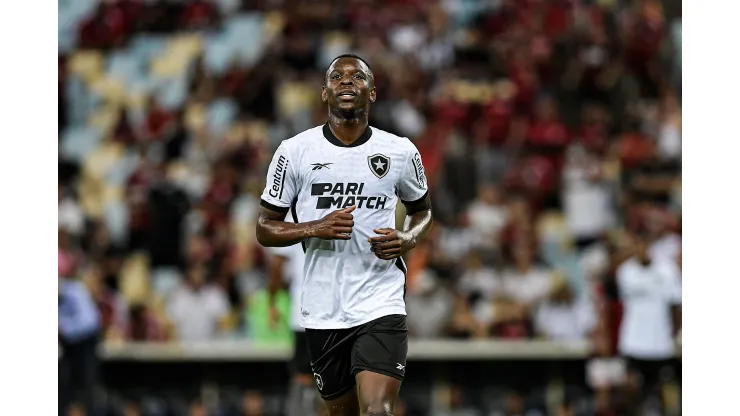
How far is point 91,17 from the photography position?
63.9ft

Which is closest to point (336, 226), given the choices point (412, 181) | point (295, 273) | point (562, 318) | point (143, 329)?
point (412, 181)

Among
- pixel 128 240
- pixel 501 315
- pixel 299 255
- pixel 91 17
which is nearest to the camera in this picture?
Answer: pixel 299 255

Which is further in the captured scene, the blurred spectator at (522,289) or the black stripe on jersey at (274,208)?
the blurred spectator at (522,289)

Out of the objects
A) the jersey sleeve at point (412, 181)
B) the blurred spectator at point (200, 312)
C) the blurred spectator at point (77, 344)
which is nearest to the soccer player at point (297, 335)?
the blurred spectator at point (77, 344)

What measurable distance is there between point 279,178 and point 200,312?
7571 millimetres

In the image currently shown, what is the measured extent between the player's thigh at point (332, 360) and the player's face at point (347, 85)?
1.22 meters

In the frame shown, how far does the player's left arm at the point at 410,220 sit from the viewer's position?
6410mm

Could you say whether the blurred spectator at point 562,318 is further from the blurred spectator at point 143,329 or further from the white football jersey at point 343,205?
the white football jersey at point 343,205

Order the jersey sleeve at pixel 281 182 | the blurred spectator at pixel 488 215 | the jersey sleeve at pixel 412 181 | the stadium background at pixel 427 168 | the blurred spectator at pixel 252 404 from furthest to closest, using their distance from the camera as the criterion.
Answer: the blurred spectator at pixel 488 215
the stadium background at pixel 427 168
the blurred spectator at pixel 252 404
the jersey sleeve at pixel 412 181
the jersey sleeve at pixel 281 182

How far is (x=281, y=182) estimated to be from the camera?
21.8 feet

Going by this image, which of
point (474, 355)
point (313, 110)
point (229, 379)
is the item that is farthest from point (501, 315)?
point (313, 110)

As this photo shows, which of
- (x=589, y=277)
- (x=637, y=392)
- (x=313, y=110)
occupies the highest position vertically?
(x=313, y=110)

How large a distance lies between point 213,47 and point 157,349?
6498 millimetres

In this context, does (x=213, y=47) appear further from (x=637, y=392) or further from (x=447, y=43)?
(x=637, y=392)
